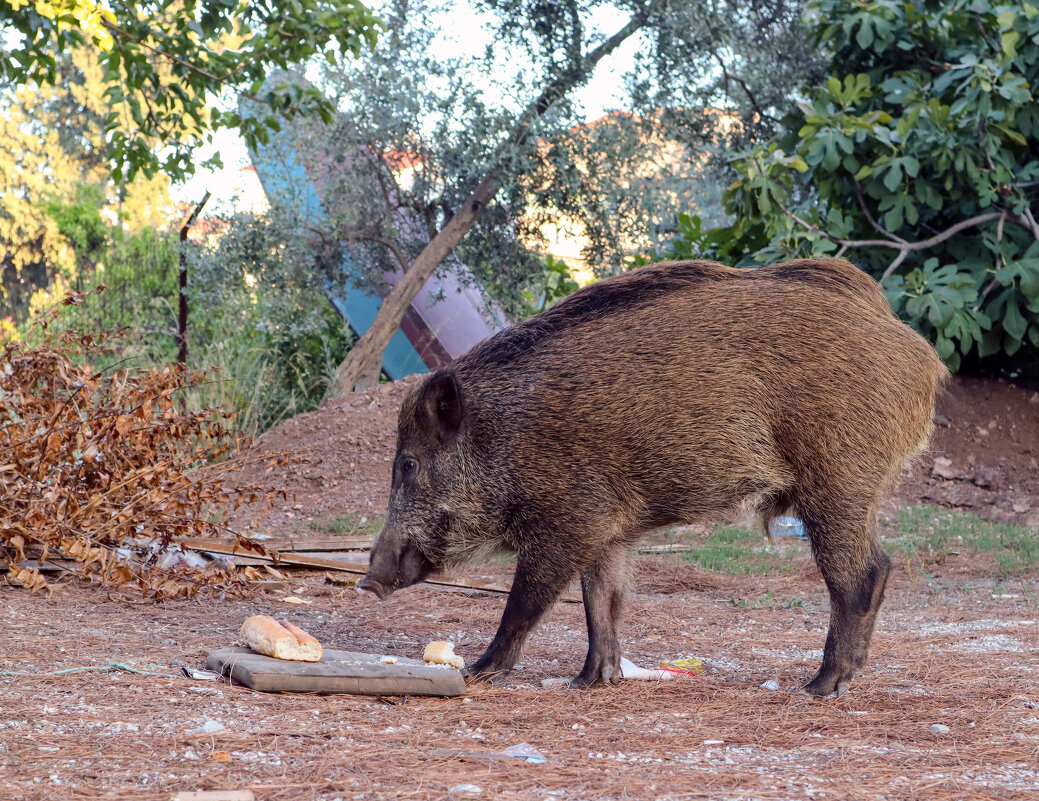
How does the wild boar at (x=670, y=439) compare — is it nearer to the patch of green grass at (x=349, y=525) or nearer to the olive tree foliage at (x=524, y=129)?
the patch of green grass at (x=349, y=525)

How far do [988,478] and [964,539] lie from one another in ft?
5.16

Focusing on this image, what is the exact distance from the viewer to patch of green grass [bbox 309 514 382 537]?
25.3 feet

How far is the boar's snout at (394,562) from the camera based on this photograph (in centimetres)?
416

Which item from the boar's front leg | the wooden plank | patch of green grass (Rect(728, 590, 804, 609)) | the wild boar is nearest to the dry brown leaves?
the wooden plank

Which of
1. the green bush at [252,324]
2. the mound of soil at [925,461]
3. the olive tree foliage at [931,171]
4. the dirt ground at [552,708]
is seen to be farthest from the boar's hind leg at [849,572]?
the green bush at [252,324]

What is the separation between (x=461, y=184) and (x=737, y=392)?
24.6 feet

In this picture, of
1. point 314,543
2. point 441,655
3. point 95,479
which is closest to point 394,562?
point 441,655

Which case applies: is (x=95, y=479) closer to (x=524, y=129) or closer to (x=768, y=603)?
(x=768, y=603)

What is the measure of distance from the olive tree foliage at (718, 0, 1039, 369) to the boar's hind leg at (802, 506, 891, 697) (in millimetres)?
4771

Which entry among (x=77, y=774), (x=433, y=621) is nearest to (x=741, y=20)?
(x=433, y=621)

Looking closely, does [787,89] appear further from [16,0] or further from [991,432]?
[16,0]

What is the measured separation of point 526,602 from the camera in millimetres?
3955

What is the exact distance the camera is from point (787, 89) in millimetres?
11344

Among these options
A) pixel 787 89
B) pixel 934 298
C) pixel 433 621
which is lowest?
pixel 433 621
